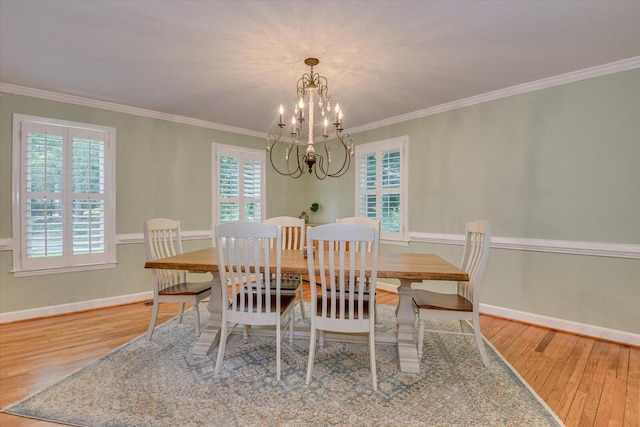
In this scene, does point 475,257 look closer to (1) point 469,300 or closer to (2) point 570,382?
(1) point 469,300

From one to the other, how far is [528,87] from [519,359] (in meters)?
2.60

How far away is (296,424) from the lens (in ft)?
5.39

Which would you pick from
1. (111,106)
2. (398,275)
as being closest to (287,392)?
(398,275)

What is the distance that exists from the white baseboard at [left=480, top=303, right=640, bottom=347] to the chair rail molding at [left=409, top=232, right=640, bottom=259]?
662mm

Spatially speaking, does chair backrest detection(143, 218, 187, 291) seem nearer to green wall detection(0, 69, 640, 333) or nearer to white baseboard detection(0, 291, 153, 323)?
green wall detection(0, 69, 640, 333)

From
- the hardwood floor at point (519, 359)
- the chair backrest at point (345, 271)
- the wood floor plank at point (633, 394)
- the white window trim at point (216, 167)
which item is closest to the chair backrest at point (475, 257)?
the hardwood floor at point (519, 359)

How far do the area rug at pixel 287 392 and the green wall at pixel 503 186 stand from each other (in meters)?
1.18

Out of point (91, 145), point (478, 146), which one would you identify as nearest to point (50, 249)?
point (91, 145)

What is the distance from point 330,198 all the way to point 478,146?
244 cm

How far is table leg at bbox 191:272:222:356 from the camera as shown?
2.44 m

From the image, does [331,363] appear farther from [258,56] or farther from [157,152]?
[157,152]

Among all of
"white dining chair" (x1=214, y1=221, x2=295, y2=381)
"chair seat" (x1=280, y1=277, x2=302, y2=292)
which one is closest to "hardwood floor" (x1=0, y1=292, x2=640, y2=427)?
"white dining chair" (x1=214, y1=221, x2=295, y2=381)

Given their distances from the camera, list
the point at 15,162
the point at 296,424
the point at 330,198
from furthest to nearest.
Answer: the point at 330,198
the point at 15,162
the point at 296,424

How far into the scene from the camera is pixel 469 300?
7.70 ft
